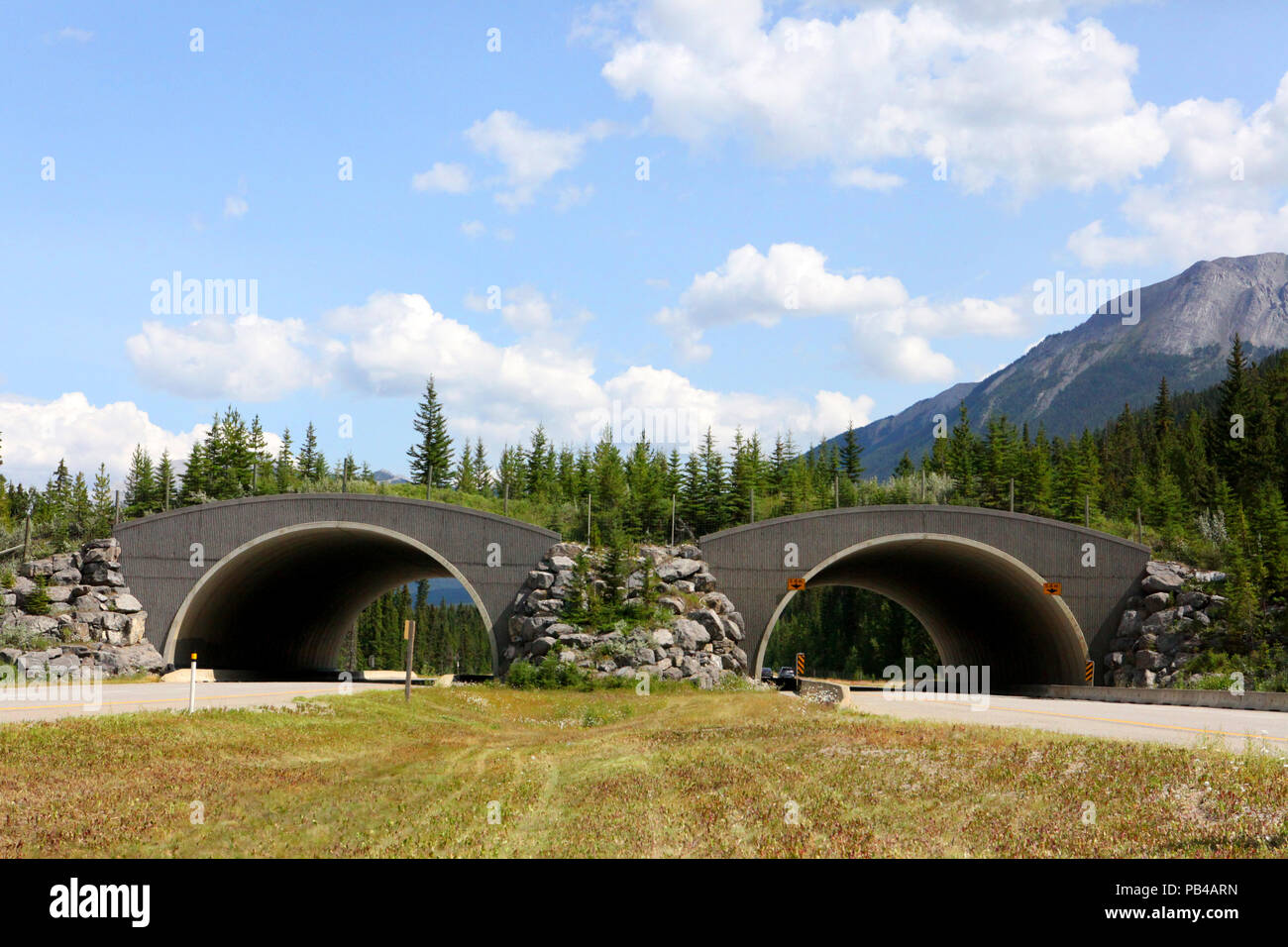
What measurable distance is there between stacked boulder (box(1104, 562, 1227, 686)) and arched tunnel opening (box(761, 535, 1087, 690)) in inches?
72.3

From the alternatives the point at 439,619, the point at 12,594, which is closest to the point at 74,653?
the point at 12,594

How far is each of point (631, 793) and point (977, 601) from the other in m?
41.8

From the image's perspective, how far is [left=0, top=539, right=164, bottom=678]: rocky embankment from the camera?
1516 inches

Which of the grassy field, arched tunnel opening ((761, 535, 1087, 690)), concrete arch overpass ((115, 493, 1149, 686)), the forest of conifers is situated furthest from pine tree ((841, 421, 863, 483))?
the grassy field

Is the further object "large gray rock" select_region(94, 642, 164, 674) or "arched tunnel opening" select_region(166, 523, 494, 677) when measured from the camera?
"arched tunnel opening" select_region(166, 523, 494, 677)

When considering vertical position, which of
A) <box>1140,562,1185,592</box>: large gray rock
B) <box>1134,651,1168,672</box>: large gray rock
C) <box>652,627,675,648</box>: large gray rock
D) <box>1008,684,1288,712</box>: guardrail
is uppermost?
<box>1140,562,1185,592</box>: large gray rock

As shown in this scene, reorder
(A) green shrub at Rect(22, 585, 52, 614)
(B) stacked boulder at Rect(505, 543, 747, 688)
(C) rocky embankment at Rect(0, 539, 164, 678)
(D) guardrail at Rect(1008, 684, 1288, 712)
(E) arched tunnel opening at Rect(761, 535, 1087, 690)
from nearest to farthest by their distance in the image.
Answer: (D) guardrail at Rect(1008, 684, 1288, 712) → (C) rocky embankment at Rect(0, 539, 164, 678) → (A) green shrub at Rect(22, 585, 52, 614) → (B) stacked boulder at Rect(505, 543, 747, 688) → (E) arched tunnel opening at Rect(761, 535, 1087, 690)

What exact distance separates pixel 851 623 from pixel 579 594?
85.1 metres

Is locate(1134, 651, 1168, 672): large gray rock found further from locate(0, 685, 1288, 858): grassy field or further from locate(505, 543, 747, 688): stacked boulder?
locate(0, 685, 1288, 858): grassy field

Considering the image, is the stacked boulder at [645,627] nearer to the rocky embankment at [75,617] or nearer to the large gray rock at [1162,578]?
the rocky embankment at [75,617]

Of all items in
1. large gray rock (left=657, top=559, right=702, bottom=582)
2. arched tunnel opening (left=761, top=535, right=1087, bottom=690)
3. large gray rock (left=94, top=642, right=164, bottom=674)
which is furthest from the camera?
arched tunnel opening (left=761, top=535, right=1087, bottom=690)

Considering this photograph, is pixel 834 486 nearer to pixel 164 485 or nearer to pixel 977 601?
pixel 977 601

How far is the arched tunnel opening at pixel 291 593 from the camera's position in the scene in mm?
42344

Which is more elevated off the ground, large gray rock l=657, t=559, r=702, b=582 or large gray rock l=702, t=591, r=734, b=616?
large gray rock l=657, t=559, r=702, b=582
